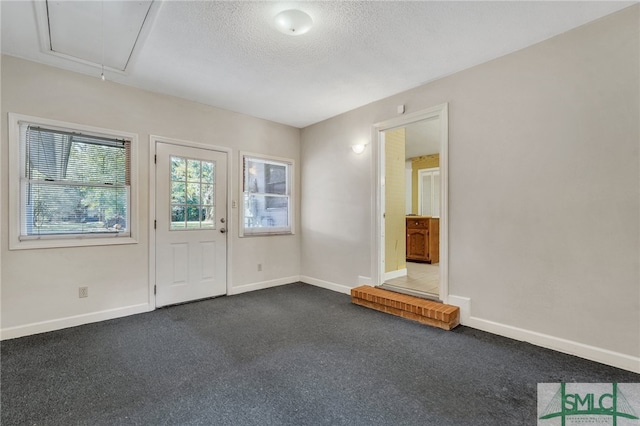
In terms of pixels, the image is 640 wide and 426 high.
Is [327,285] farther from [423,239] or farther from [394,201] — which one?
[423,239]

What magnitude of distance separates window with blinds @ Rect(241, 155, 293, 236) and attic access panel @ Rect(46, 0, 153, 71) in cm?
198

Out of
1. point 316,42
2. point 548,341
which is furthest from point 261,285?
point 548,341

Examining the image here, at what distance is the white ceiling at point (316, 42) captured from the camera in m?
2.14

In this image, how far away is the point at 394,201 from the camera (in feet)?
14.9

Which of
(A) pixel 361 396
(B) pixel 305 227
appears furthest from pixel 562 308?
(B) pixel 305 227

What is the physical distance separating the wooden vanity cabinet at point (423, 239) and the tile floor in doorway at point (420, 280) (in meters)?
0.71

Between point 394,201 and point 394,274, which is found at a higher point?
point 394,201

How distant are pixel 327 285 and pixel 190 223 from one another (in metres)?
2.16

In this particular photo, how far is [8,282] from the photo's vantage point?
271 centimetres

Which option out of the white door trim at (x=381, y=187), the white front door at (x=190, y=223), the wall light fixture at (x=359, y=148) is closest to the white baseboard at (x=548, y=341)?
the white door trim at (x=381, y=187)

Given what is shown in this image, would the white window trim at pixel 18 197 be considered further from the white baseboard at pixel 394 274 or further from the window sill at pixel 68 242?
the white baseboard at pixel 394 274

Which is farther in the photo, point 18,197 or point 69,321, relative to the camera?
point 69,321

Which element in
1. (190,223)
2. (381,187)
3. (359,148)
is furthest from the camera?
(359,148)

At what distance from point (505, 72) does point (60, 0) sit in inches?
143
